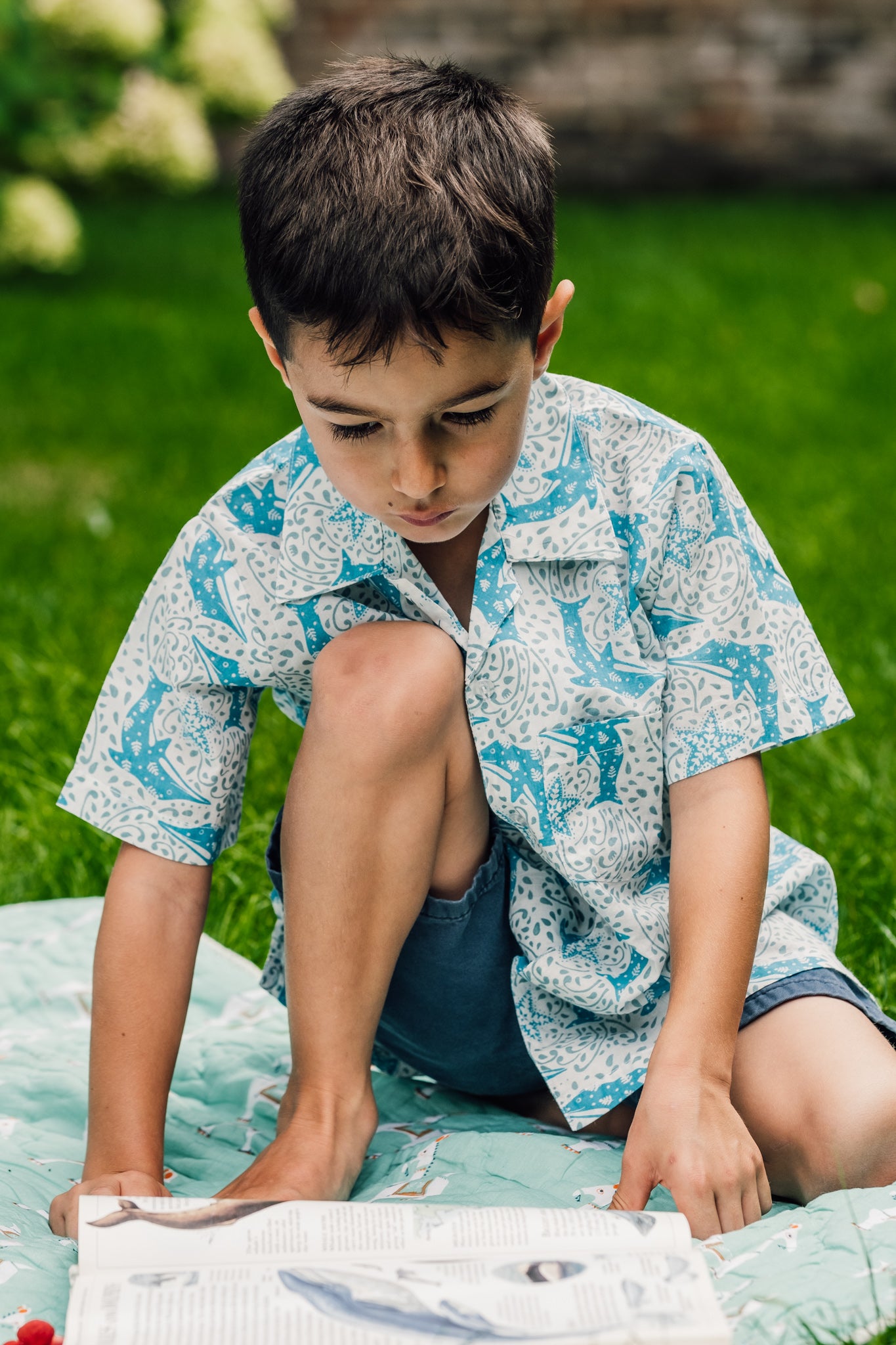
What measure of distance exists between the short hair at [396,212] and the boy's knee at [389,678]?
232mm

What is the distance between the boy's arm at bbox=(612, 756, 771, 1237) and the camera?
1.12 metres

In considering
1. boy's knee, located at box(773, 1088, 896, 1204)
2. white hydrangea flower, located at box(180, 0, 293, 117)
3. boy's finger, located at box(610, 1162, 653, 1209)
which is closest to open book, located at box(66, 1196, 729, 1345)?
boy's finger, located at box(610, 1162, 653, 1209)

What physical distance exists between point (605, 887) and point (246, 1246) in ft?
1.42

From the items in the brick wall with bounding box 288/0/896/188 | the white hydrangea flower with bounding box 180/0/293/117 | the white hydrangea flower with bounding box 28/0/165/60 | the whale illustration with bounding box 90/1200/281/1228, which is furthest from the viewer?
the brick wall with bounding box 288/0/896/188

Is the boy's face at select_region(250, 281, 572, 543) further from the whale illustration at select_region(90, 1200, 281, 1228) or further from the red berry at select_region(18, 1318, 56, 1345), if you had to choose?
the red berry at select_region(18, 1318, 56, 1345)

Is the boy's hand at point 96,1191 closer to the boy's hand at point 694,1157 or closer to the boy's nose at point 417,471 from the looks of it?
the boy's hand at point 694,1157

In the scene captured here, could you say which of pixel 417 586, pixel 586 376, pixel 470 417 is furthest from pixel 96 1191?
pixel 586 376

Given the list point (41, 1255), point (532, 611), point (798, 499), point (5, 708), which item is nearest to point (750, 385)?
point (798, 499)

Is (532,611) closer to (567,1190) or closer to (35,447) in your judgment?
(567,1190)

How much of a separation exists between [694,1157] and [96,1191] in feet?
1.47

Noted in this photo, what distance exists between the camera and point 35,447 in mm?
3742

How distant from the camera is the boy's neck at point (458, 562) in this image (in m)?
1.33

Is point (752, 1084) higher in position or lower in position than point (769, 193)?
lower

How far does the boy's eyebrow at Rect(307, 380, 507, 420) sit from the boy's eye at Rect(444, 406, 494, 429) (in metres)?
0.02
